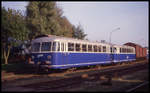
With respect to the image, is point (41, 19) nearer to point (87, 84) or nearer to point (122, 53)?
point (122, 53)

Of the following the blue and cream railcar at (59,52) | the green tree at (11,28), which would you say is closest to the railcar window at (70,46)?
the blue and cream railcar at (59,52)

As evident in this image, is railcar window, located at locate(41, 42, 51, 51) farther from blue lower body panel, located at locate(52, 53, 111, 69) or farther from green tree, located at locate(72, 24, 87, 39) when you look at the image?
green tree, located at locate(72, 24, 87, 39)

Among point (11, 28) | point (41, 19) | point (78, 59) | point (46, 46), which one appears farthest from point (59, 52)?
point (41, 19)

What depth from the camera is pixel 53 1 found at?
3234 centimetres

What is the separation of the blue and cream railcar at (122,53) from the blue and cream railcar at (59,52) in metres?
7.49

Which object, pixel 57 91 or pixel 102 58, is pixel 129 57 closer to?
pixel 102 58

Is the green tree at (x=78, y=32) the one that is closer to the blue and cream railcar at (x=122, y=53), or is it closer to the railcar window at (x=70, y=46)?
the blue and cream railcar at (x=122, y=53)

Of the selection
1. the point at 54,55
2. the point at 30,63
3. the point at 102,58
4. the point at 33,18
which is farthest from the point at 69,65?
the point at 33,18

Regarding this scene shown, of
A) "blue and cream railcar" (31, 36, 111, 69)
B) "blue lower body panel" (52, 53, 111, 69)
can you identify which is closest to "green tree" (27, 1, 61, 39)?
"blue lower body panel" (52, 53, 111, 69)

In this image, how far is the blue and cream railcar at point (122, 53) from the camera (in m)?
24.5

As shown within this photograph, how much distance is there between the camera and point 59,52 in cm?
1434

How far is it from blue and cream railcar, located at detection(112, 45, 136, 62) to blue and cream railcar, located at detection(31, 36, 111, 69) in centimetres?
749

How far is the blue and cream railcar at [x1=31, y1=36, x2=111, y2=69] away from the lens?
1418cm

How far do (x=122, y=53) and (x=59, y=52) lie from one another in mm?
15056
